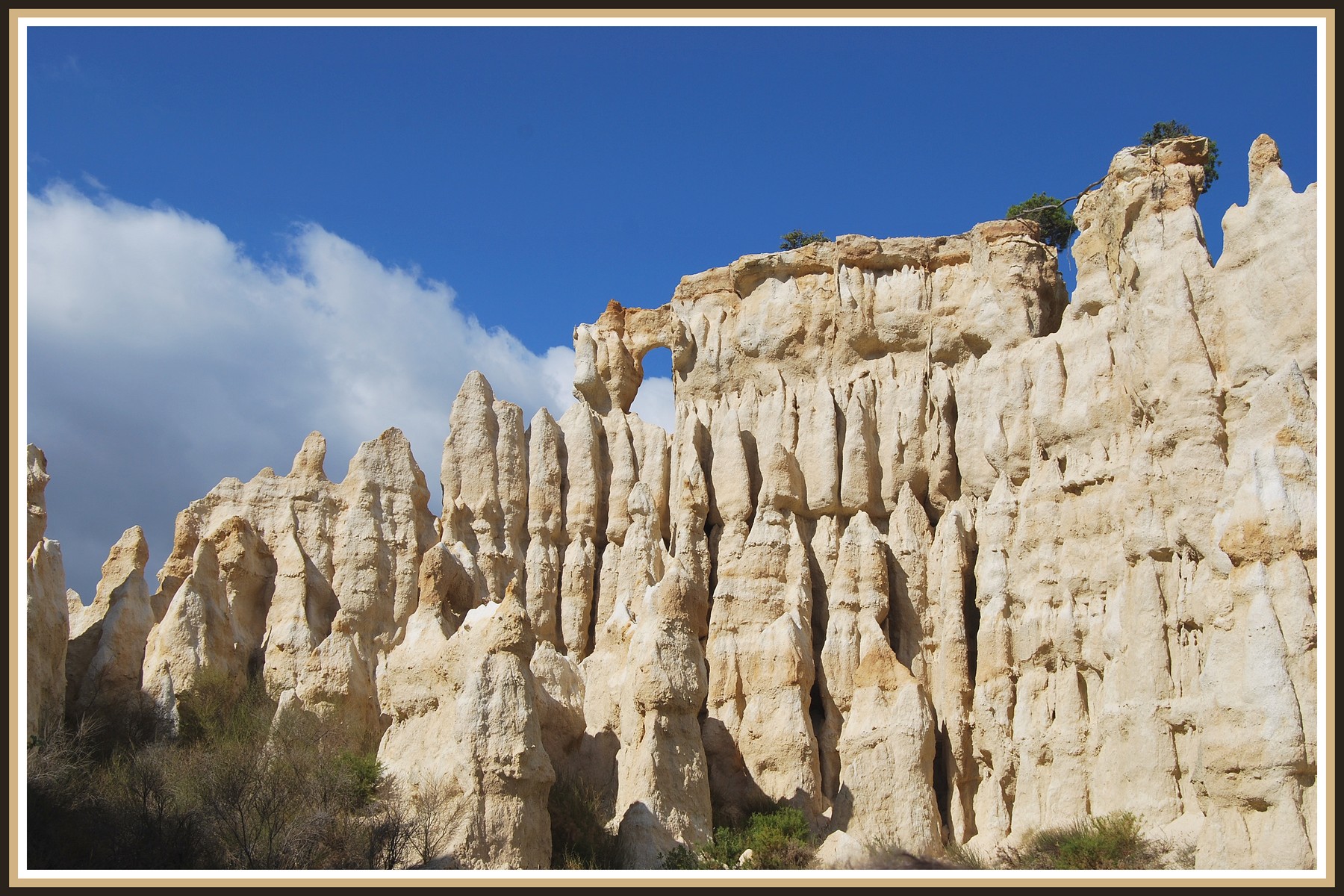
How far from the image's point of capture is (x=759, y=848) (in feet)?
80.6

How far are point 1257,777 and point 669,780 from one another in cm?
1041

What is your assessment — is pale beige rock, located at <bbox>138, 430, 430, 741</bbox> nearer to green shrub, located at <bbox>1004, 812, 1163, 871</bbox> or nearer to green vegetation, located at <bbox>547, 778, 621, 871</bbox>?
green vegetation, located at <bbox>547, 778, 621, 871</bbox>

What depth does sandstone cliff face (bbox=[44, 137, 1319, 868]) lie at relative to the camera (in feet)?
71.6

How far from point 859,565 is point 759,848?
9288mm

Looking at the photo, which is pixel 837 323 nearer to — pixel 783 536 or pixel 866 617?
pixel 783 536

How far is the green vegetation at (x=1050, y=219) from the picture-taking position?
1777 inches

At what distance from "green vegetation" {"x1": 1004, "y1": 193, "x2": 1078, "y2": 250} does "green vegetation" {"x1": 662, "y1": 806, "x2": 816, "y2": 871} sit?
81.4ft

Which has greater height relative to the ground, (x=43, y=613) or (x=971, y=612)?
(x=43, y=613)

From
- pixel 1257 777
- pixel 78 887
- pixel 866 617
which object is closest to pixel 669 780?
pixel 866 617

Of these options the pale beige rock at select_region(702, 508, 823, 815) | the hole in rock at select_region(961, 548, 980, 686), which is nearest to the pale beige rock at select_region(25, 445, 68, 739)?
the pale beige rock at select_region(702, 508, 823, 815)

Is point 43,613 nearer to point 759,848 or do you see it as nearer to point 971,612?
point 759,848

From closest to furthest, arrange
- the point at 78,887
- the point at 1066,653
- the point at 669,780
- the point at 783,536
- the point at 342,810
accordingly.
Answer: the point at 78,887
the point at 342,810
the point at 669,780
the point at 1066,653
the point at 783,536

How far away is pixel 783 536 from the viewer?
33625 mm

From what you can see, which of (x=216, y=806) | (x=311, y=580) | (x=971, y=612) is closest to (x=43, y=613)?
(x=216, y=806)
